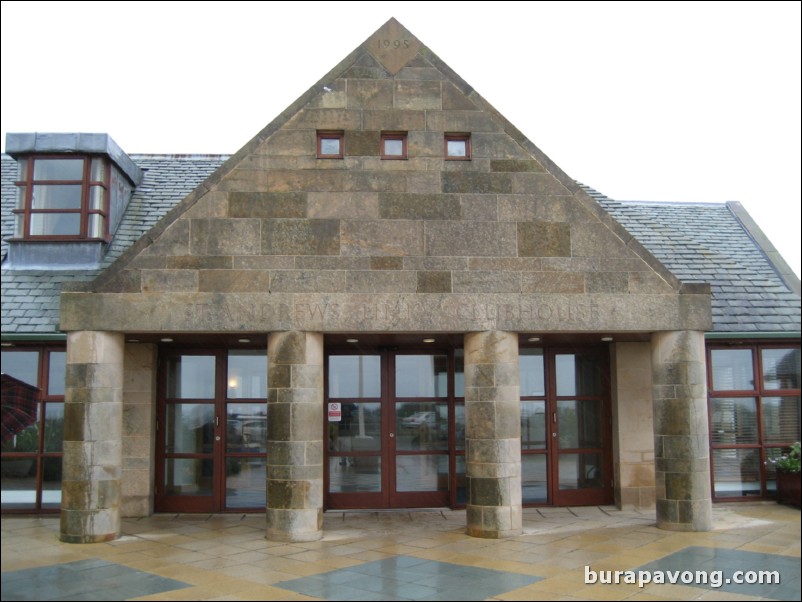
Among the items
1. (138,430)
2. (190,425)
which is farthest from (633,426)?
(138,430)

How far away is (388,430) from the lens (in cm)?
1508

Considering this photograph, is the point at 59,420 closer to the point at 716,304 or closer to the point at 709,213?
the point at 716,304

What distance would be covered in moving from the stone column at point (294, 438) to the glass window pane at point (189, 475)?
322 cm

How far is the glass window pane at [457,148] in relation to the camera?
12773 millimetres

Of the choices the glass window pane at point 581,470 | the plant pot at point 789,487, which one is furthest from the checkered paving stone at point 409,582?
the plant pot at point 789,487

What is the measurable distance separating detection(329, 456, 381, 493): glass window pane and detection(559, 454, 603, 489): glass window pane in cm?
357

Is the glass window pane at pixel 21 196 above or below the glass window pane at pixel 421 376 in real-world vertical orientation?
above

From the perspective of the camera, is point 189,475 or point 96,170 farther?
point 96,170

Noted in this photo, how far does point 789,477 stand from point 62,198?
14.7 metres

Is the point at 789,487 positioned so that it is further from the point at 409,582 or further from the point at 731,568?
the point at 409,582

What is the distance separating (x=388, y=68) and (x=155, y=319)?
5.38 metres

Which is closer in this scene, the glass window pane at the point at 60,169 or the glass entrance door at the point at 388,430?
the glass entrance door at the point at 388,430

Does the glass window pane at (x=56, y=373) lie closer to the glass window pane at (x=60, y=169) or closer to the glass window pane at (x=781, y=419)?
the glass window pane at (x=60, y=169)

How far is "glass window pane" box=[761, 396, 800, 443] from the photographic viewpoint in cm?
1541
